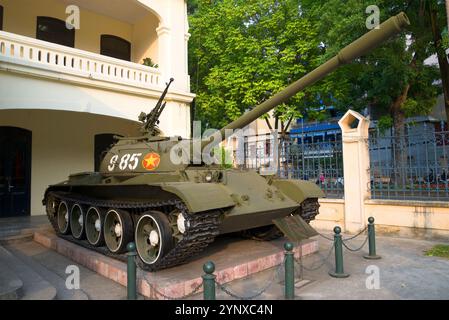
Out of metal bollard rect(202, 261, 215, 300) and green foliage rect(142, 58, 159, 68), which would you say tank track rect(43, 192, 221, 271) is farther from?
green foliage rect(142, 58, 159, 68)

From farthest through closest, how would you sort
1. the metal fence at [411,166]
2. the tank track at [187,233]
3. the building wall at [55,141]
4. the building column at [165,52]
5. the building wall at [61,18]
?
1. the building column at [165,52]
2. the building wall at [55,141]
3. the building wall at [61,18]
4. the metal fence at [411,166]
5. the tank track at [187,233]

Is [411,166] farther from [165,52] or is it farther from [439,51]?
[165,52]

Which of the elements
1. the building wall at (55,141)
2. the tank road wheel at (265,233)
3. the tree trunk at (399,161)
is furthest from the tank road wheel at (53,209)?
the tree trunk at (399,161)

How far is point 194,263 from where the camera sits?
6.52m

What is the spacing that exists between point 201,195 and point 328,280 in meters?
2.48

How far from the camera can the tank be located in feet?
18.3

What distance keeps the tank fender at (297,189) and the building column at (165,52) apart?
7.05 metres

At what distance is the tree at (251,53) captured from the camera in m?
15.4

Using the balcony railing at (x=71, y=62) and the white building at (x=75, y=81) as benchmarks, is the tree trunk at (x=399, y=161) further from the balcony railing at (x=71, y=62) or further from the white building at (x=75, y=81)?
the balcony railing at (x=71, y=62)

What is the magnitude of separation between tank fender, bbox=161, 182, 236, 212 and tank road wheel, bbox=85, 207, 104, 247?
241 centimetres

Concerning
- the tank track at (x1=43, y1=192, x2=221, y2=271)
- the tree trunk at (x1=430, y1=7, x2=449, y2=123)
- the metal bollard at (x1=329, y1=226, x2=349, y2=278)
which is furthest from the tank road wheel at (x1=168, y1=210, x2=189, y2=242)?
the tree trunk at (x1=430, y1=7, x2=449, y2=123)

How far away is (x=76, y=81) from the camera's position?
1081cm
